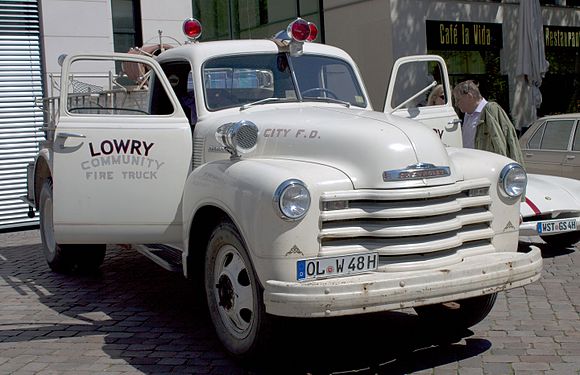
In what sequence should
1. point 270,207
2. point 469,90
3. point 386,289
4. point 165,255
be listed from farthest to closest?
point 469,90 → point 165,255 → point 270,207 → point 386,289

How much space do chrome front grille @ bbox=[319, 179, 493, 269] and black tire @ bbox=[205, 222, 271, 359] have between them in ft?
1.82

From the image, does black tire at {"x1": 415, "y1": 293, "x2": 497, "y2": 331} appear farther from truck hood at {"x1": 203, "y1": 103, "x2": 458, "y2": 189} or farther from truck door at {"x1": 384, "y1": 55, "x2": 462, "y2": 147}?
truck door at {"x1": 384, "y1": 55, "x2": 462, "y2": 147}

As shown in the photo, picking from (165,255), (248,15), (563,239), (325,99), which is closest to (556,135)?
(563,239)

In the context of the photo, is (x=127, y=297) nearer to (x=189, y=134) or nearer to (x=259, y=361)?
(x=189, y=134)

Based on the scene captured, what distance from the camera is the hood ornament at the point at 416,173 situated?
4699mm

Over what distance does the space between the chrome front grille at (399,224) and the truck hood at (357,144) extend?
0.09m

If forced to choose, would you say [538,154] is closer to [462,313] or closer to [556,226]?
[556,226]

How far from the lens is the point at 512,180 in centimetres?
518

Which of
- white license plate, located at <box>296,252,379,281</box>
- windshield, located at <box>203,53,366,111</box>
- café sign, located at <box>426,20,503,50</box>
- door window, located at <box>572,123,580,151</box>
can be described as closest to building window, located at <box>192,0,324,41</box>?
café sign, located at <box>426,20,503,50</box>

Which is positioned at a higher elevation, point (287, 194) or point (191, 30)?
point (191, 30)

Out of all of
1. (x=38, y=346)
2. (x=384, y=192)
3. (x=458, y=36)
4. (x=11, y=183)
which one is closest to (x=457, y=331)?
(x=384, y=192)

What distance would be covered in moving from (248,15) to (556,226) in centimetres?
1317

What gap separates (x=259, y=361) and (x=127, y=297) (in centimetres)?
270

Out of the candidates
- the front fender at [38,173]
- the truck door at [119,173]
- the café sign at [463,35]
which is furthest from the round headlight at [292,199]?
the café sign at [463,35]
